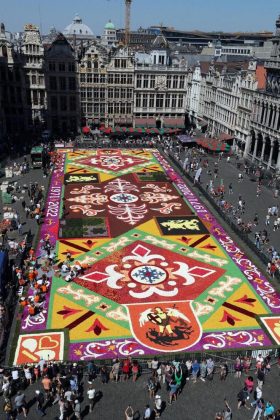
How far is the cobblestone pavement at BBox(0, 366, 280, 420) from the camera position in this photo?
67.7ft

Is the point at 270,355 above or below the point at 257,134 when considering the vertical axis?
below

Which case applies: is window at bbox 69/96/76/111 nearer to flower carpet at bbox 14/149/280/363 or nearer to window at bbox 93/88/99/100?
window at bbox 93/88/99/100

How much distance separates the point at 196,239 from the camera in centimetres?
4022

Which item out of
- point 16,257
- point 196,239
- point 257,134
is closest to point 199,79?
point 257,134

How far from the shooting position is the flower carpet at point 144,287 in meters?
26.0

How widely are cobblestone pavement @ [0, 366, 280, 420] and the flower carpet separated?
267 centimetres

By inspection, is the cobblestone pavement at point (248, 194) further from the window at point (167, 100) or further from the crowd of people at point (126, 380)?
the window at point (167, 100)

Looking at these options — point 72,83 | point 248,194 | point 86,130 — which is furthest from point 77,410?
point 72,83

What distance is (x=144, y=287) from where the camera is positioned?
31.8 m

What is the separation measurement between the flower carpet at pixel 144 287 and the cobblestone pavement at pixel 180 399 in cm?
267

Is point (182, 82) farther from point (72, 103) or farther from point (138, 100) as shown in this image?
point (72, 103)

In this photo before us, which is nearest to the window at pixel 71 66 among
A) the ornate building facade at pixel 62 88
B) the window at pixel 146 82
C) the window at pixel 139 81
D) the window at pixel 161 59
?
the ornate building facade at pixel 62 88

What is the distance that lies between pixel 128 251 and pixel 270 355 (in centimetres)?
1681

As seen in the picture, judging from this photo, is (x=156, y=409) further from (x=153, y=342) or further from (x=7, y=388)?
(x=7, y=388)
